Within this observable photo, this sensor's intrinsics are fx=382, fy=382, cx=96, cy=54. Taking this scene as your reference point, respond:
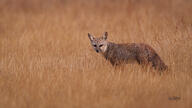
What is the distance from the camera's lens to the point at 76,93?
6387mm

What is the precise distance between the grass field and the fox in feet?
0.72

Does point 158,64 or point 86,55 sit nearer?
point 158,64

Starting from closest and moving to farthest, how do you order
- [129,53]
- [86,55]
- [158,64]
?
[158,64] → [129,53] → [86,55]

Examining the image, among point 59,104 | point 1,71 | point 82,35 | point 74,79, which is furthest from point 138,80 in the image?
point 82,35

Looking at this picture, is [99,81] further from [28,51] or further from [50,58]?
[28,51]

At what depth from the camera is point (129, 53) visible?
871 cm

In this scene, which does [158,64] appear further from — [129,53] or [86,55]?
[86,55]

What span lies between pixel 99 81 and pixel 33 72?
1567mm

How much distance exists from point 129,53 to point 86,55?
1436mm

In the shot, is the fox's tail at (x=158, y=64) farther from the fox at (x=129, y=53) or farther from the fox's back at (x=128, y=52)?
the fox's back at (x=128, y=52)

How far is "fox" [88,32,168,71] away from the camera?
8281mm

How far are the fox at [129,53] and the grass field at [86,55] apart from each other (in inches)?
8.6

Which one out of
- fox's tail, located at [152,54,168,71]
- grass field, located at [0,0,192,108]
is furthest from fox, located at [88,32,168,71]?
grass field, located at [0,0,192,108]

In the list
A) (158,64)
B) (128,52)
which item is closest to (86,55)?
(128,52)
